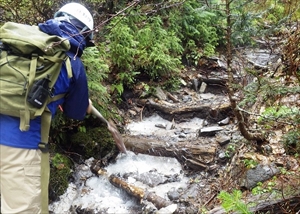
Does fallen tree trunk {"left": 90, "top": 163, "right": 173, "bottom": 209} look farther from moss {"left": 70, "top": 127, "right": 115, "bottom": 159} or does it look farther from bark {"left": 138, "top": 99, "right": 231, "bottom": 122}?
bark {"left": 138, "top": 99, "right": 231, "bottom": 122}

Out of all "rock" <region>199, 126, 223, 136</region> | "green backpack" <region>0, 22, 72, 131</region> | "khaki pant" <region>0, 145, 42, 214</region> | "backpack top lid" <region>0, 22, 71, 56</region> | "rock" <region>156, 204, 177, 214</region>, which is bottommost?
"rock" <region>199, 126, 223, 136</region>

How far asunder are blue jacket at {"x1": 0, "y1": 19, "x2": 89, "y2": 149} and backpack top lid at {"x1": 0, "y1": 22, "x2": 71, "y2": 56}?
15 centimetres

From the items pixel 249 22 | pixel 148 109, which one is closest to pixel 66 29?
pixel 249 22

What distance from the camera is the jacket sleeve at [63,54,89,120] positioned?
3.22 metres

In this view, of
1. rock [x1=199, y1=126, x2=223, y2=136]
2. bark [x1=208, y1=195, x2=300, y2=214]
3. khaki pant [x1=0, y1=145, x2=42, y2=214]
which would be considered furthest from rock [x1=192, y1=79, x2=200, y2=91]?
khaki pant [x1=0, y1=145, x2=42, y2=214]

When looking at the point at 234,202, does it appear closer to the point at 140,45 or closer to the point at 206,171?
the point at 206,171

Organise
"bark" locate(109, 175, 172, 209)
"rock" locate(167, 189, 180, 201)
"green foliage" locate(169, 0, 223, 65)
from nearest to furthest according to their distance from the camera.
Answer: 1. "bark" locate(109, 175, 172, 209)
2. "rock" locate(167, 189, 180, 201)
3. "green foliage" locate(169, 0, 223, 65)

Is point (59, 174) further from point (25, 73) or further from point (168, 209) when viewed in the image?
point (25, 73)

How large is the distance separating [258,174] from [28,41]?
3270 millimetres

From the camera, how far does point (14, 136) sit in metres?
2.90

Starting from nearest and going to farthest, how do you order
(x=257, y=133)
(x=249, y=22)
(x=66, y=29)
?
(x=66, y=29), (x=249, y=22), (x=257, y=133)

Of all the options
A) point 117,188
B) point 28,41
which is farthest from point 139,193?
point 28,41

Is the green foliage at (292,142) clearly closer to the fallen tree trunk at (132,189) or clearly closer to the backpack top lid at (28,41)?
the fallen tree trunk at (132,189)

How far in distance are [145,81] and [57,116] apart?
12.0 feet
